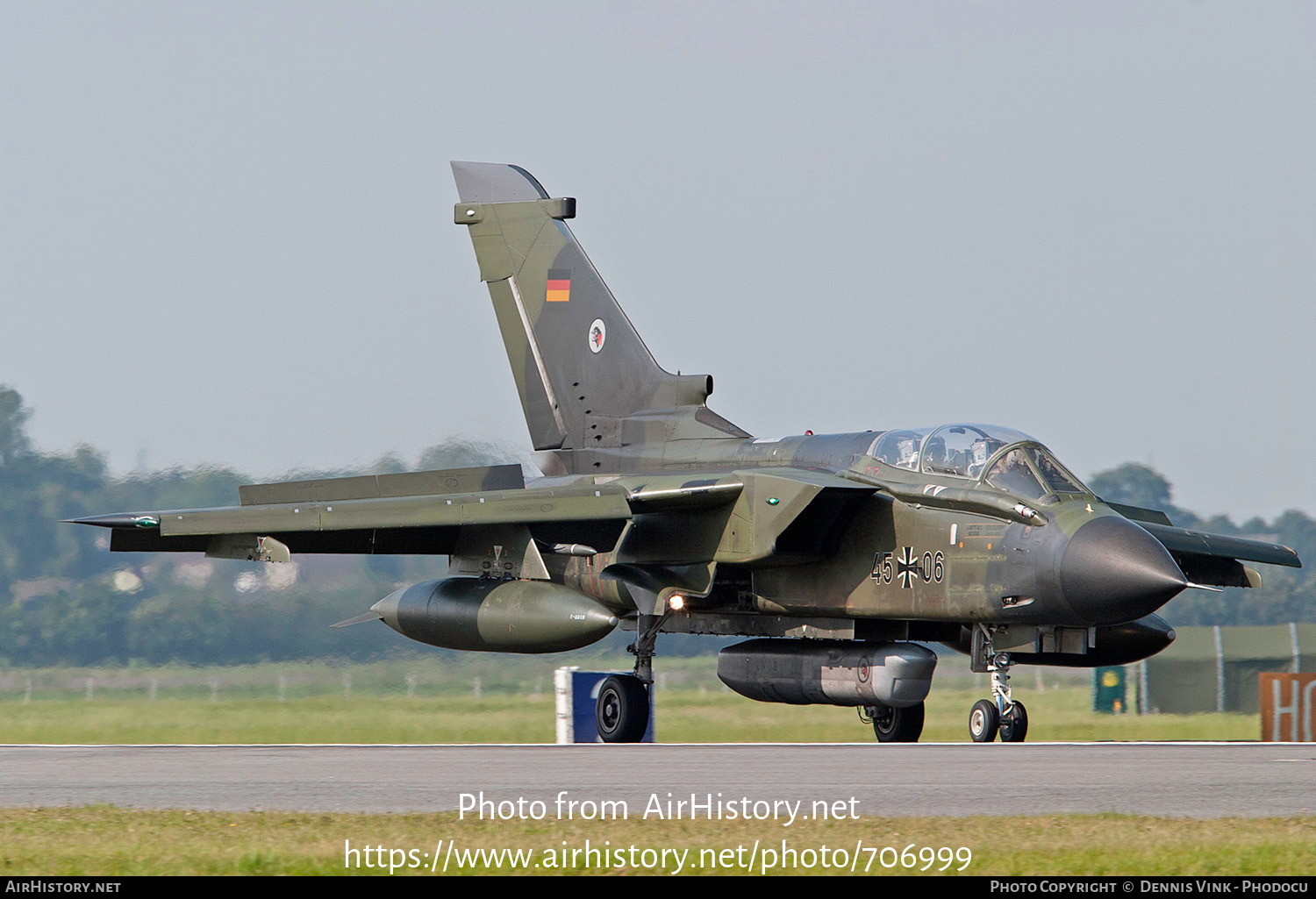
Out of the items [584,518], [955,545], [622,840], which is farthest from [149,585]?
[622,840]

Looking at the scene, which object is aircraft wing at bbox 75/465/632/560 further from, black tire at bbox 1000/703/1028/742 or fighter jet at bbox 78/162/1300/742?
black tire at bbox 1000/703/1028/742

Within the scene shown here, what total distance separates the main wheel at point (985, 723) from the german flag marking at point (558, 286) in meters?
7.78

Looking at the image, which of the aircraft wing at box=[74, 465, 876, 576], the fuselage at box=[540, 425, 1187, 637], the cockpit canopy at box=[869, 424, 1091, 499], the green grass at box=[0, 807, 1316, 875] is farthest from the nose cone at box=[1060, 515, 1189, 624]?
the green grass at box=[0, 807, 1316, 875]

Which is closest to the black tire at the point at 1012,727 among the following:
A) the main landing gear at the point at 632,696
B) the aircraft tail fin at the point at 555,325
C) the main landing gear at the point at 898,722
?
the main landing gear at the point at 898,722

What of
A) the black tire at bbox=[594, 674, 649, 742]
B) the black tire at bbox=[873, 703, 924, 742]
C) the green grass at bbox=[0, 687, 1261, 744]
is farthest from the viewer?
the green grass at bbox=[0, 687, 1261, 744]

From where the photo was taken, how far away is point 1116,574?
1366cm

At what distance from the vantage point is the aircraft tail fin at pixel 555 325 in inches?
755

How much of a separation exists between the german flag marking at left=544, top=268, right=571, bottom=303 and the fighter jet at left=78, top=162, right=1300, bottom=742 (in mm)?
1133

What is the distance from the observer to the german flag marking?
65.4 feet

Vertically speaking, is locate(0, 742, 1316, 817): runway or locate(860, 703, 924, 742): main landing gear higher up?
locate(0, 742, 1316, 817): runway

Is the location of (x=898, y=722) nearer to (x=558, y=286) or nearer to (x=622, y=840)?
(x=558, y=286)

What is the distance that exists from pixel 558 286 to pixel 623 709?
5.82m

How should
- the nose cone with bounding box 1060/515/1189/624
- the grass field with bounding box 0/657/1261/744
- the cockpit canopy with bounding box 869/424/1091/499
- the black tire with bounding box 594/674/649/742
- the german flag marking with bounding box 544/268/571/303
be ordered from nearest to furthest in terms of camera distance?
the nose cone with bounding box 1060/515/1189/624 → the cockpit canopy with bounding box 869/424/1091/499 → the black tire with bounding box 594/674/649/742 → the grass field with bounding box 0/657/1261/744 → the german flag marking with bounding box 544/268/571/303

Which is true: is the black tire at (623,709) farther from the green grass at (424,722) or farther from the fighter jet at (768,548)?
the green grass at (424,722)
